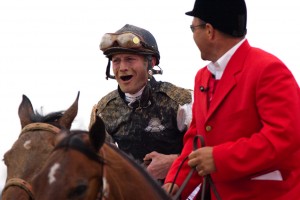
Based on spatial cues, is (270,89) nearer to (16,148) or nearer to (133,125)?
(16,148)

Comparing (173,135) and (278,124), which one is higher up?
(278,124)

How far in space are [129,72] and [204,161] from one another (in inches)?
118

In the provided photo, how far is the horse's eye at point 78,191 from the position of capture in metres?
3.12

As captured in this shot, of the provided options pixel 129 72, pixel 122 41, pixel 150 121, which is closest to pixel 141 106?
pixel 150 121

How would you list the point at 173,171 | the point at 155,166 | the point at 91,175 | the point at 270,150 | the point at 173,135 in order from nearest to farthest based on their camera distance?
the point at 91,175, the point at 270,150, the point at 173,171, the point at 155,166, the point at 173,135

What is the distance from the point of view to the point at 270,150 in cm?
387

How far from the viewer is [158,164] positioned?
6469 millimetres

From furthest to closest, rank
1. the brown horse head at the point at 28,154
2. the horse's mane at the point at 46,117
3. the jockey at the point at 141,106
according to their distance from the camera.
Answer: the jockey at the point at 141,106, the horse's mane at the point at 46,117, the brown horse head at the point at 28,154

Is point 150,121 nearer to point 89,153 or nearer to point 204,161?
point 204,161

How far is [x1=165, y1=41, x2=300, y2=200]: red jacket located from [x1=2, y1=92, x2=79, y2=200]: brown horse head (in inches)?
49.5

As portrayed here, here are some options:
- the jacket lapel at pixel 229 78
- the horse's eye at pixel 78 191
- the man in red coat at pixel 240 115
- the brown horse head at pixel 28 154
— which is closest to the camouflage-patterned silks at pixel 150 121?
the brown horse head at pixel 28 154

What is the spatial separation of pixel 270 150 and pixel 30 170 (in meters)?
1.98

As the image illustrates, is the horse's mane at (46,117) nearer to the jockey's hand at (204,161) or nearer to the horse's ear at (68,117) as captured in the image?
the horse's ear at (68,117)

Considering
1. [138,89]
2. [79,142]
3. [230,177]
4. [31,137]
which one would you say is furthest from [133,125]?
[79,142]
